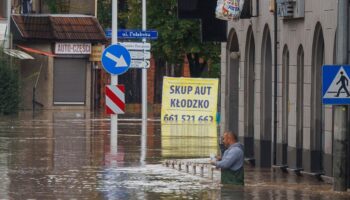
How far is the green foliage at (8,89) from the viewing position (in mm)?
53853

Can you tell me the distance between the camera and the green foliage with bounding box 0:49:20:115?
53.9 metres

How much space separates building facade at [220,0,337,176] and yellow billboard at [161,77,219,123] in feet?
45.1

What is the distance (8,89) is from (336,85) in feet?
119

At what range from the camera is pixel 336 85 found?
63.2 ft

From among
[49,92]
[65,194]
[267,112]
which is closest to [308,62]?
[267,112]

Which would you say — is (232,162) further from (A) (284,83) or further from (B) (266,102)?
(B) (266,102)

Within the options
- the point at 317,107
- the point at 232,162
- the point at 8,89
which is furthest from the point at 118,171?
the point at 8,89

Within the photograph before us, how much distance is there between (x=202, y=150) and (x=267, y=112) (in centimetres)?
357

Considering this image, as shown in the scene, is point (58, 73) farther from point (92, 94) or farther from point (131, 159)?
point (131, 159)


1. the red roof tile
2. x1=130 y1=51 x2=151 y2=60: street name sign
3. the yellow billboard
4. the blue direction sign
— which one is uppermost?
the red roof tile

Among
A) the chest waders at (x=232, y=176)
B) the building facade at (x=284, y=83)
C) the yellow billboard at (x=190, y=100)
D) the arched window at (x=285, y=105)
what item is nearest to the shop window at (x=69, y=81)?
the yellow billboard at (x=190, y=100)

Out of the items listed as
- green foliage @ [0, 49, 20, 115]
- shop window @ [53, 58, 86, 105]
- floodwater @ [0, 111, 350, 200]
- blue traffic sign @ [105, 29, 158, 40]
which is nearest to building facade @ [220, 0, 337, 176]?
floodwater @ [0, 111, 350, 200]

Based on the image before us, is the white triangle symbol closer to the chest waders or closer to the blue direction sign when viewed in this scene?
the chest waders

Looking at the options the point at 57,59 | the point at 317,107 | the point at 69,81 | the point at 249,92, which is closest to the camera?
the point at 317,107
